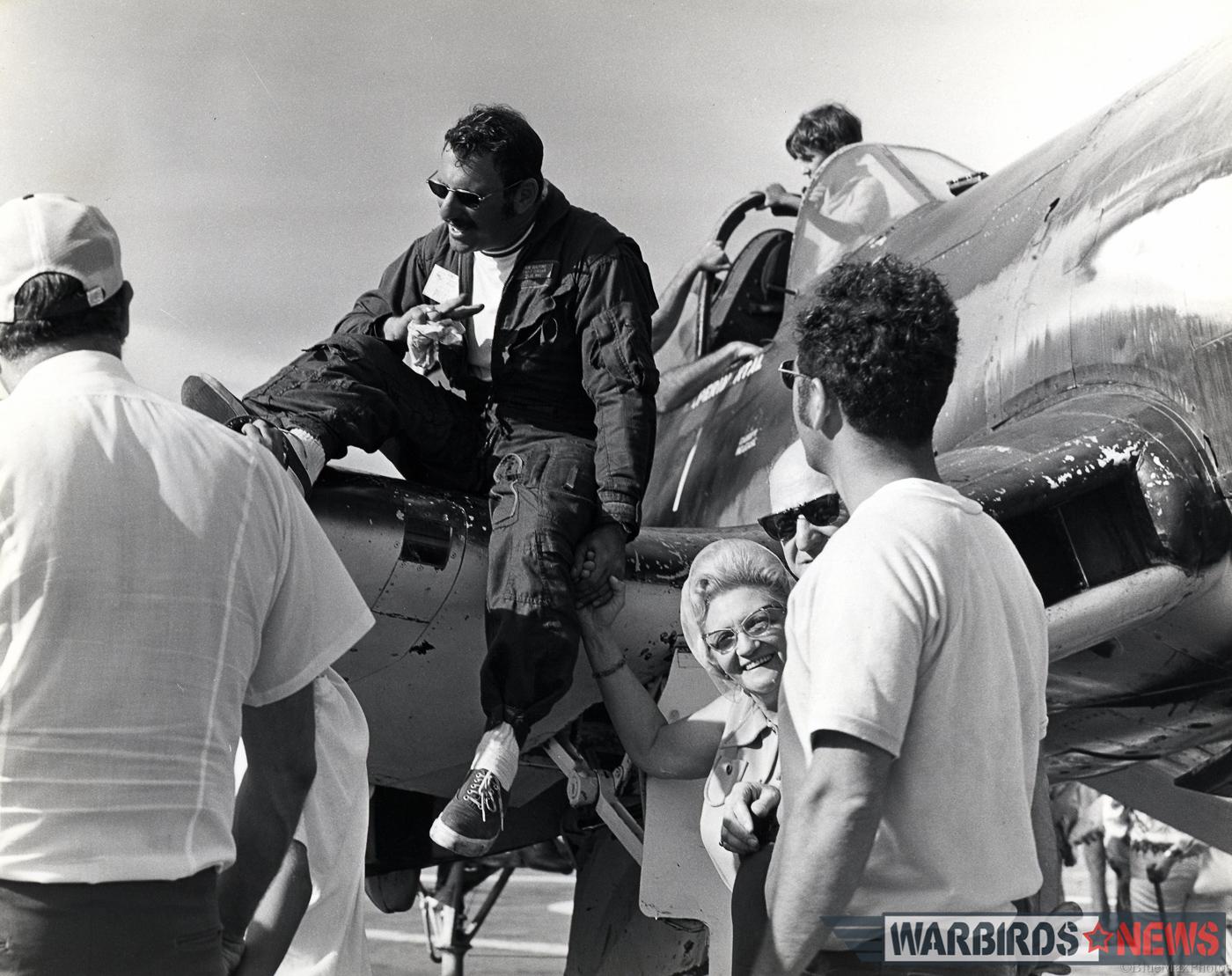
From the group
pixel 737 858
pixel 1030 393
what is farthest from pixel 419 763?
pixel 1030 393

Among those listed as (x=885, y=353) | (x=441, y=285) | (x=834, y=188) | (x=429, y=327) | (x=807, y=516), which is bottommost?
(x=807, y=516)

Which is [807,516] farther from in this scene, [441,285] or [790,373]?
[790,373]

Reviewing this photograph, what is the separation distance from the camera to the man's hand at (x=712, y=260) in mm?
6965

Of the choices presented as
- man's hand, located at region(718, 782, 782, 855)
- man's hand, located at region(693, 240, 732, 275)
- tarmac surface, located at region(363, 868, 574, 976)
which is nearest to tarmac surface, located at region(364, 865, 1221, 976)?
tarmac surface, located at region(363, 868, 574, 976)

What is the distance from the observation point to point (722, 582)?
9.77 ft

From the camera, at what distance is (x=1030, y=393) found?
13.6 ft

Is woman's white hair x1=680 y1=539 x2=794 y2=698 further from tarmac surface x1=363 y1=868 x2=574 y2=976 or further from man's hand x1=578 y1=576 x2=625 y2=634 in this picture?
tarmac surface x1=363 y1=868 x2=574 y2=976

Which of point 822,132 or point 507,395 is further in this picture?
point 822,132

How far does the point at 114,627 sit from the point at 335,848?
3.01 ft

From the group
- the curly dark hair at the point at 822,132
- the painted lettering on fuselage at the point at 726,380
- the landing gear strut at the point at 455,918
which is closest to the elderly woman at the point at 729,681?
the painted lettering on fuselage at the point at 726,380

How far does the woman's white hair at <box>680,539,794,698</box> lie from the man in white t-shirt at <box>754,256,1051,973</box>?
106 centimetres

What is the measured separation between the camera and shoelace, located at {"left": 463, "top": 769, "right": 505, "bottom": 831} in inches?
123

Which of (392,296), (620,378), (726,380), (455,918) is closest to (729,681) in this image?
(620,378)
